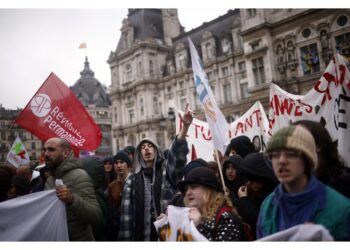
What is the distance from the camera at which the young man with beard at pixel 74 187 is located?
3.21 m

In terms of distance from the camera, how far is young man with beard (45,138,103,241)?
3.21 meters

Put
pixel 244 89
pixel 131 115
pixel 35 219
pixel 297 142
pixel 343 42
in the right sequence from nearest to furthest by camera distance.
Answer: pixel 297 142, pixel 35 219, pixel 343 42, pixel 244 89, pixel 131 115

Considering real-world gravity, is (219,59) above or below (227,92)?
above

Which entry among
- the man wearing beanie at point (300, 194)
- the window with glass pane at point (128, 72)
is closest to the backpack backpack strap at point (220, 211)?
the man wearing beanie at point (300, 194)

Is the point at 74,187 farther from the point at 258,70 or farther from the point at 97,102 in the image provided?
the point at 97,102

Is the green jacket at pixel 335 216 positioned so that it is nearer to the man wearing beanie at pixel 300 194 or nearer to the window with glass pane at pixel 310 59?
the man wearing beanie at pixel 300 194

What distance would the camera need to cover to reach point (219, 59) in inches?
1261

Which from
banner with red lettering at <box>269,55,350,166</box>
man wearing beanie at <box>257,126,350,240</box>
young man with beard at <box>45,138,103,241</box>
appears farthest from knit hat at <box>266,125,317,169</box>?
banner with red lettering at <box>269,55,350,166</box>

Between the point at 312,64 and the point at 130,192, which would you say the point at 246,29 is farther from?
the point at 130,192

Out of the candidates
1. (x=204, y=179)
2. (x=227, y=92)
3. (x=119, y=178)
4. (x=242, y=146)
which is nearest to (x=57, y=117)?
(x=119, y=178)

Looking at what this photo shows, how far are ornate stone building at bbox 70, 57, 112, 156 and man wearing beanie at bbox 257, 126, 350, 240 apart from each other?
55.4 m

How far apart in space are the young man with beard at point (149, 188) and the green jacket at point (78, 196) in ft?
1.67

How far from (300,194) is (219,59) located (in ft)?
102
